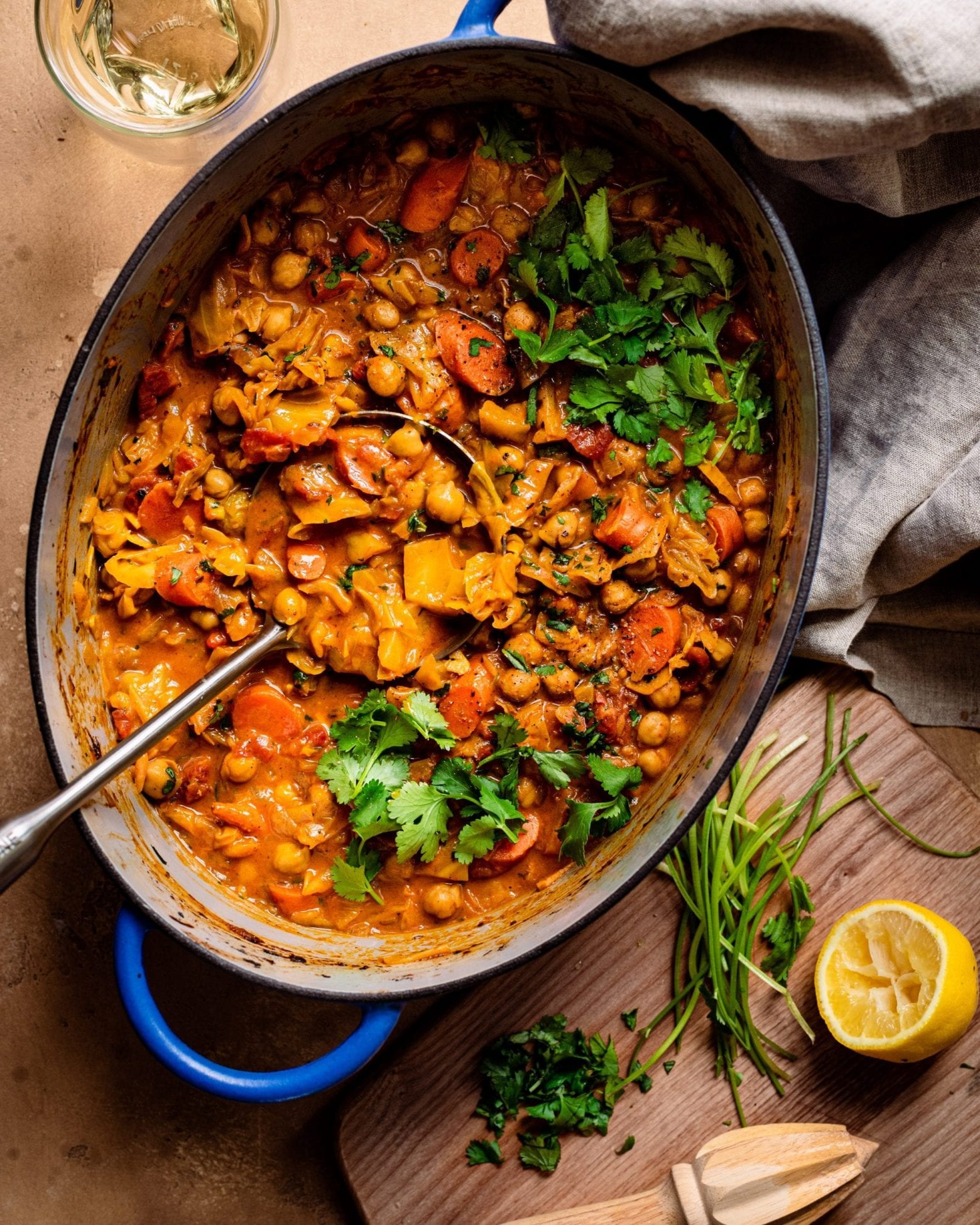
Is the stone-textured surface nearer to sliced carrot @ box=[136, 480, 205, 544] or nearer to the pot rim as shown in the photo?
sliced carrot @ box=[136, 480, 205, 544]

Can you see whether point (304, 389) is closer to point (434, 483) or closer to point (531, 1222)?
point (434, 483)

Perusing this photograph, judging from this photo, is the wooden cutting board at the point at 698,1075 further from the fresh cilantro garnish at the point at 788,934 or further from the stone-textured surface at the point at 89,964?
the stone-textured surface at the point at 89,964

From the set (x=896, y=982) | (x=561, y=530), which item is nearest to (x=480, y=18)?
(x=561, y=530)

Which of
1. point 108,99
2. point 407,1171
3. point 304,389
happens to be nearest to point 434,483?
point 304,389

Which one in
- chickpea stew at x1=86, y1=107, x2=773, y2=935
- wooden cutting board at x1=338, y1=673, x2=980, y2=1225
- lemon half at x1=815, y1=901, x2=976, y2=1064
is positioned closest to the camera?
lemon half at x1=815, y1=901, x2=976, y2=1064

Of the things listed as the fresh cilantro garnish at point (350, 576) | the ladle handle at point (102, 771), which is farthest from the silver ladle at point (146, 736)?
the fresh cilantro garnish at point (350, 576)

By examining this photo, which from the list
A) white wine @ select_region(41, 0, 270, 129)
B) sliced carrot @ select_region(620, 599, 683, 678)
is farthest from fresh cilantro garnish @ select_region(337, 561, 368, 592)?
white wine @ select_region(41, 0, 270, 129)

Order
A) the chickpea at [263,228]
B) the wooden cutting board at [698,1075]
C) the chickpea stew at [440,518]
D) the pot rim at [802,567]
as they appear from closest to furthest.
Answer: the pot rim at [802,567]
the chickpea stew at [440,518]
the chickpea at [263,228]
the wooden cutting board at [698,1075]
